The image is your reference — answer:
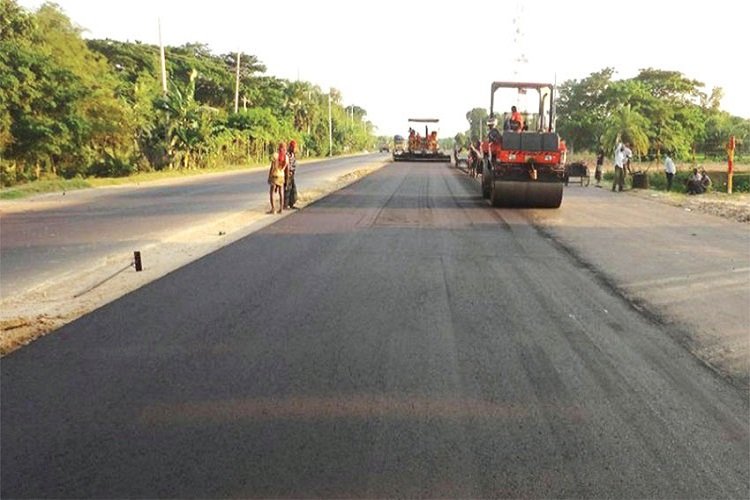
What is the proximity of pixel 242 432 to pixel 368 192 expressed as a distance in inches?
695

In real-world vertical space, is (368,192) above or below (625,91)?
below

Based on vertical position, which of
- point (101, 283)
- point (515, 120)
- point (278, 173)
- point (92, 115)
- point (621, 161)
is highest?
point (92, 115)

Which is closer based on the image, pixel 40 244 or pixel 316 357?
pixel 316 357

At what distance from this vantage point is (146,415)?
12.2 ft

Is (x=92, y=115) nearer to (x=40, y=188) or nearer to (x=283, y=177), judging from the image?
(x=40, y=188)

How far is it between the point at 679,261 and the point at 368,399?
676 centimetres

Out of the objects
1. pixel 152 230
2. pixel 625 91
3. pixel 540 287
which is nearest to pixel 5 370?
pixel 540 287

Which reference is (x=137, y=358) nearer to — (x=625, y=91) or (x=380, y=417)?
(x=380, y=417)

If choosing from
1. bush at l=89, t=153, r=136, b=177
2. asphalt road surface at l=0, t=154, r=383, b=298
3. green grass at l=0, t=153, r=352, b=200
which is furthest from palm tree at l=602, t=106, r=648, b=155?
bush at l=89, t=153, r=136, b=177

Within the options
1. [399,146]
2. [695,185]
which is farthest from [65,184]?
[399,146]

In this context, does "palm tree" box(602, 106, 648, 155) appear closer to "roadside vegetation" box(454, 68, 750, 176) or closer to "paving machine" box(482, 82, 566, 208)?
"roadside vegetation" box(454, 68, 750, 176)

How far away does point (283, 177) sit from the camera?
15078mm

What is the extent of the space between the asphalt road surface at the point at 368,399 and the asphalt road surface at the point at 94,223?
3190mm

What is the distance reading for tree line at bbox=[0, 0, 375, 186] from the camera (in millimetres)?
25047
